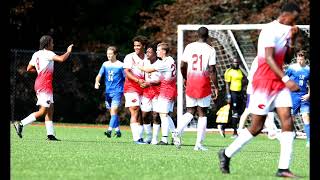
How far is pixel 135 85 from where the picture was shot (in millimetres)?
21094

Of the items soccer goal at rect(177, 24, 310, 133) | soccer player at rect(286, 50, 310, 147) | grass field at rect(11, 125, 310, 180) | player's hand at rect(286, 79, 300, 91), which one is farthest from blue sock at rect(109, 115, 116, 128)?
player's hand at rect(286, 79, 300, 91)

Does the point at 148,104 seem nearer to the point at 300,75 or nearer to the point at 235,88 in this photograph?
the point at 300,75

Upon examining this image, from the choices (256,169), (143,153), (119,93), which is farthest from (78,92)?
(256,169)

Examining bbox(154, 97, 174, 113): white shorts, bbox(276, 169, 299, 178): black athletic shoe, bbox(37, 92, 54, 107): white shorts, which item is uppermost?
bbox(37, 92, 54, 107): white shorts

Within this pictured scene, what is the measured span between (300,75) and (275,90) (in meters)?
9.55

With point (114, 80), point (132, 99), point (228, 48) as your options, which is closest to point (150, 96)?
point (132, 99)

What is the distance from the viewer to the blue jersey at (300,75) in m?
21.7

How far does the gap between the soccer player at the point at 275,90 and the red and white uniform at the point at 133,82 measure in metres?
8.53

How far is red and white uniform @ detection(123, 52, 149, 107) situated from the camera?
20922 millimetres

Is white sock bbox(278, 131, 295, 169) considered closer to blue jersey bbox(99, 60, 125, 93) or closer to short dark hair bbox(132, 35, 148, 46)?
short dark hair bbox(132, 35, 148, 46)

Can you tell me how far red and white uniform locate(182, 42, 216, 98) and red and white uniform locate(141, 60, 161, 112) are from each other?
8.28 ft

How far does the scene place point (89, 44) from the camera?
39.1 m

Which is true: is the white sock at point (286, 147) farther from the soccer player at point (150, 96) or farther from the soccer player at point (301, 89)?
the soccer player at point (301, 89)

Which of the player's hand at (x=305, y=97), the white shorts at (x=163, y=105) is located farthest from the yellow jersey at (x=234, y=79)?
the white shorts at (x=163, y=105)
